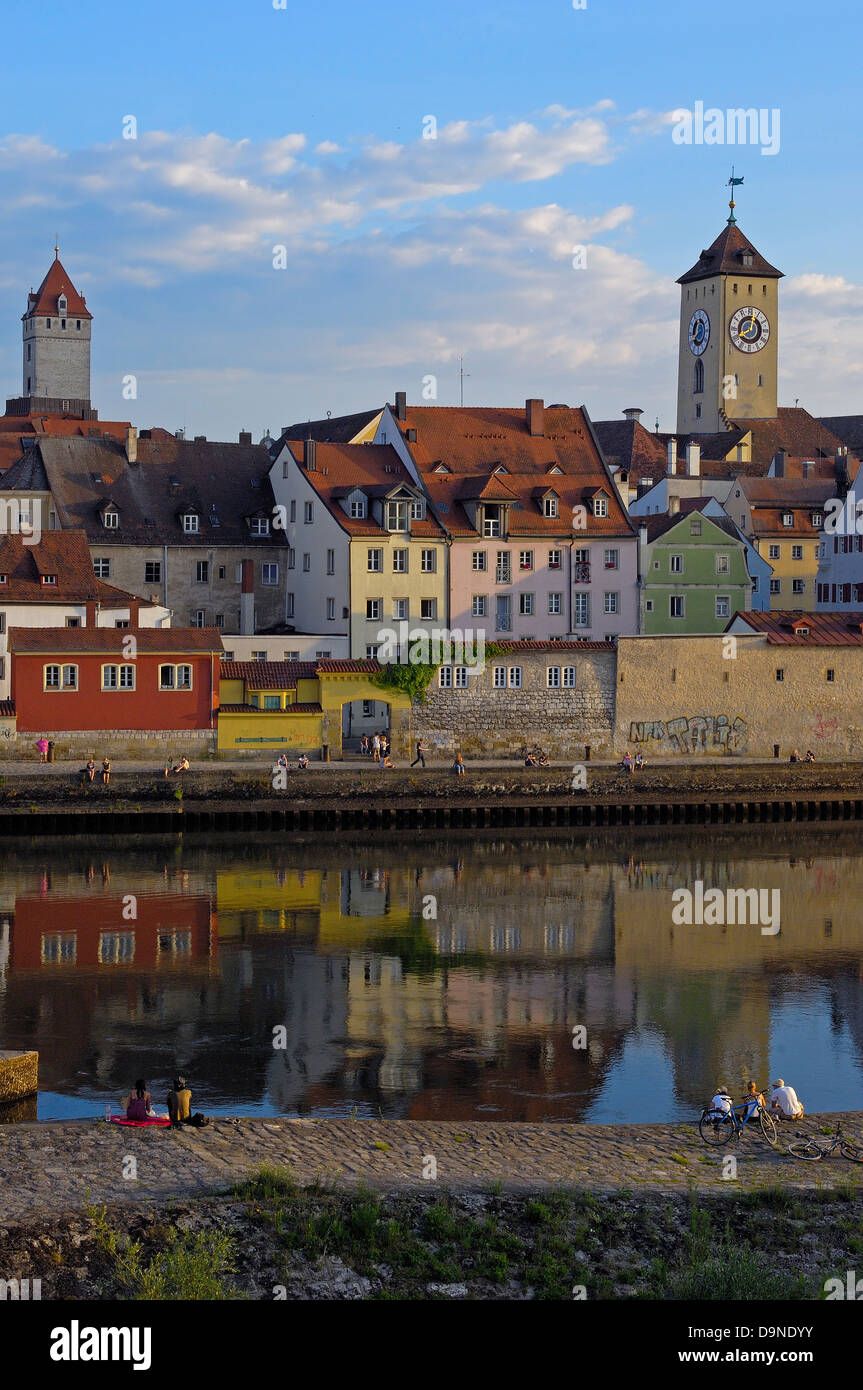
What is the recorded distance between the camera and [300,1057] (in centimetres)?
2533

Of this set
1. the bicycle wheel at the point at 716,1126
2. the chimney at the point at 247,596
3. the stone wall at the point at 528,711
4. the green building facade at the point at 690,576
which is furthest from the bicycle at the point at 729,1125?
the green building facade at the point at 690,576

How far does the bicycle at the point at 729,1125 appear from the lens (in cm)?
1941

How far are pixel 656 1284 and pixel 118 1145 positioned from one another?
6.68 meters

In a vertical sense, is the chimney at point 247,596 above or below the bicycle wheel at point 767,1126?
above

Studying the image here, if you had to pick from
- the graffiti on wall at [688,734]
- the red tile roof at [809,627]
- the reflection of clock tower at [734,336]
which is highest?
the reflection of clock tower at [734,336]

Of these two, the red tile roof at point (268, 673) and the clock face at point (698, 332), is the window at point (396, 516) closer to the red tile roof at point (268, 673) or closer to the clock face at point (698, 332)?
the red tile roof at point (268, 673)

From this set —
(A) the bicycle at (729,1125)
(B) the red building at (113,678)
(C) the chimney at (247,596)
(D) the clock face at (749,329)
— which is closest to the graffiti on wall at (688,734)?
(B) the red building at (113,678)

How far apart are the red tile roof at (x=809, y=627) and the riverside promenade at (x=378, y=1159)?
38.2 meters

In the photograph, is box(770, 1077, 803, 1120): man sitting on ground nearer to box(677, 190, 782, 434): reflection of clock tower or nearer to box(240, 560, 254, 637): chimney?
box(240, 560, 254, 637): chimney

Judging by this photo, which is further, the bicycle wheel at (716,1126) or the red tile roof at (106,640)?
the red tile roof at (106,640)

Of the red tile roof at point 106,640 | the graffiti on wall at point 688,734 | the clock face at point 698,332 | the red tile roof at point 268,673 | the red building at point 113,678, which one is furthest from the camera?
the clock face at point 698,332

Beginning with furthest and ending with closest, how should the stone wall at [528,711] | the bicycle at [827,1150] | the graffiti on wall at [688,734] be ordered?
the graffiti on wall at [688,734] < the stone wall at [528,711] < the bicycle at [827,1150]
